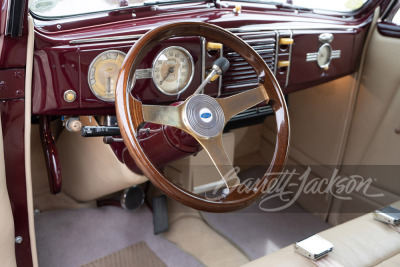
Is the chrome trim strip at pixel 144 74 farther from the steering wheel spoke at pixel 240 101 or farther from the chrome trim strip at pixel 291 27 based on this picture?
the chrome trim strip at pixel 291 27

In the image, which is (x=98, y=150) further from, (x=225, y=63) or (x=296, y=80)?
(x=296, y=80)

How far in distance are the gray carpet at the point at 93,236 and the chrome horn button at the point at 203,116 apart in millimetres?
996

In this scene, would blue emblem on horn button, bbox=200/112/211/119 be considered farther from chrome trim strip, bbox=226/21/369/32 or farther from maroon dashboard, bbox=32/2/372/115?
chrome trim strip, bbox=226/21/369/32

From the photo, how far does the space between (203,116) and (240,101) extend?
18cm

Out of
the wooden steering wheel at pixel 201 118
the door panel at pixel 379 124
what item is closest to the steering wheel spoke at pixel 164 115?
the wooden steering wheel at pixel 201 118

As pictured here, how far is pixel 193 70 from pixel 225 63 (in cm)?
28

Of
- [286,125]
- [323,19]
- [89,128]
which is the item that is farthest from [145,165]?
[323,19]

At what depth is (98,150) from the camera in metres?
1.82

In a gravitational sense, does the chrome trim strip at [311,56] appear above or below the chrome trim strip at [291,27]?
below

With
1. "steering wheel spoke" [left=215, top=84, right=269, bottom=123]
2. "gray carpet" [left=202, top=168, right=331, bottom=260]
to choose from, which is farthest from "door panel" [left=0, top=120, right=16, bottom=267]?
"gray carpet" [left=202, top=168, right=331, bottom=260]

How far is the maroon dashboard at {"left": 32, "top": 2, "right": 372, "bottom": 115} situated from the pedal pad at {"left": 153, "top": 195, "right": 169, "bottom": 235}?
2.79 ft

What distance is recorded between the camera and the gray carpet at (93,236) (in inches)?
77.2

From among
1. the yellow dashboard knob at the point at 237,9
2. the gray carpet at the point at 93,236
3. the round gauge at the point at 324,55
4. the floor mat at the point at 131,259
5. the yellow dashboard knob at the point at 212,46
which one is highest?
the yellow dashboard knob at the point at 237,9

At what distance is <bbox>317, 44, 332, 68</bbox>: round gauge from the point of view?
1.97 metres
